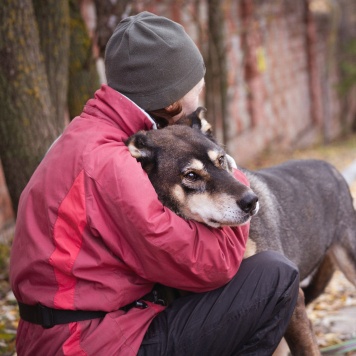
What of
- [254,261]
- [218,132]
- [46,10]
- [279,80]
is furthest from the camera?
[279,80]

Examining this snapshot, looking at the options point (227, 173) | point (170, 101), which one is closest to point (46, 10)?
point (170, 101)

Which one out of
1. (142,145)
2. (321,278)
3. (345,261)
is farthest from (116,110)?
(321,278)

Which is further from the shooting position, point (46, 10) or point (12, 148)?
point (46, 10)

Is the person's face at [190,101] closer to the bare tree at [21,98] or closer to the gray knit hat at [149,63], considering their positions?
the gray knit hat at [149,63]

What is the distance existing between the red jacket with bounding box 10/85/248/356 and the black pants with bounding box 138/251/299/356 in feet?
0.44

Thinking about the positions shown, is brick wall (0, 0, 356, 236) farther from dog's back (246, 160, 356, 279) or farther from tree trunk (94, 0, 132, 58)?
dog's back (246, 160, 356, 279)

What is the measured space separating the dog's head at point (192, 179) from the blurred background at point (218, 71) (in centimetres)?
172

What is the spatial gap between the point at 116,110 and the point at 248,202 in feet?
2.61

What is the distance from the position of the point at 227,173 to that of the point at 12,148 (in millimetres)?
2094

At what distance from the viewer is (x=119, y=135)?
3.26 m

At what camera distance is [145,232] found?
114 inches

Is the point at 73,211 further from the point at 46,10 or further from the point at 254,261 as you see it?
the point at 46,10

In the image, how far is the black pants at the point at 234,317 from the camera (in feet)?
Answer: 10.6

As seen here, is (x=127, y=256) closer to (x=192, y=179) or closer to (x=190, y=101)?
(x=192, y=179)
